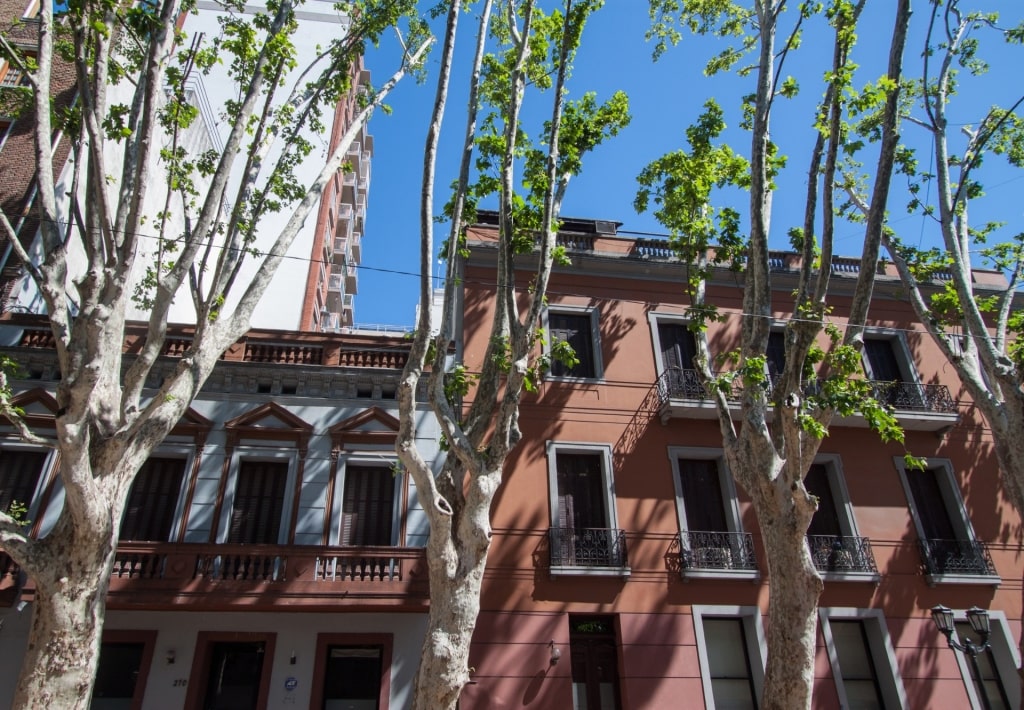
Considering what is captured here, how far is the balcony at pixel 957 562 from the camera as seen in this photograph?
12633 mm

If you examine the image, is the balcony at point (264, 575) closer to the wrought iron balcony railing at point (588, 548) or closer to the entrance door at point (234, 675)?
the entrance door at point (234, 675)

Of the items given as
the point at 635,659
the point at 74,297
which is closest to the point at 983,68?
the point at 635,659

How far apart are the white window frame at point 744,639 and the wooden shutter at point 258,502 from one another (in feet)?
24.0

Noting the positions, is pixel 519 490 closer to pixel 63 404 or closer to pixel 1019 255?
pixel 63 404

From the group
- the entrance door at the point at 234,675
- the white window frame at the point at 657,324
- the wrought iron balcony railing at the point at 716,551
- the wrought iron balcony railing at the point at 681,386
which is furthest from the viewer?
the white window frame at the point at 657,324

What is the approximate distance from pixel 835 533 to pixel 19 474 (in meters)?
14.6

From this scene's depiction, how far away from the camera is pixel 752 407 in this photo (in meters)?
9.27

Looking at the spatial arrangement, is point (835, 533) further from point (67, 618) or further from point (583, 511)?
point (67, 618)

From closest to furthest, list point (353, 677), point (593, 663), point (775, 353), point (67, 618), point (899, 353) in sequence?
point (67, 618), point (353, 677), point (593, 663), point (775, 353), point (899, 353)

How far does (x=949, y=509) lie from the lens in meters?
13.8

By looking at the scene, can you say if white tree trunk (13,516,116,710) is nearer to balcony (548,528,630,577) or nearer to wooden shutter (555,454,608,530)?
balcony (548,528,630,577)

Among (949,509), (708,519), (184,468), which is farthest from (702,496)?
(184,468)

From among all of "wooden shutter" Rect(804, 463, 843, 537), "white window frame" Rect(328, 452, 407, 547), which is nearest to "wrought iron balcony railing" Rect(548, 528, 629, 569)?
"white window frame" Rect(328, 452, 407, 547)

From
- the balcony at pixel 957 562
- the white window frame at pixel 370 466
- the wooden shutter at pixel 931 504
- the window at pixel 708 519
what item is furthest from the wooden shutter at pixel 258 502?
the wooden shutter at pixel 931 504
